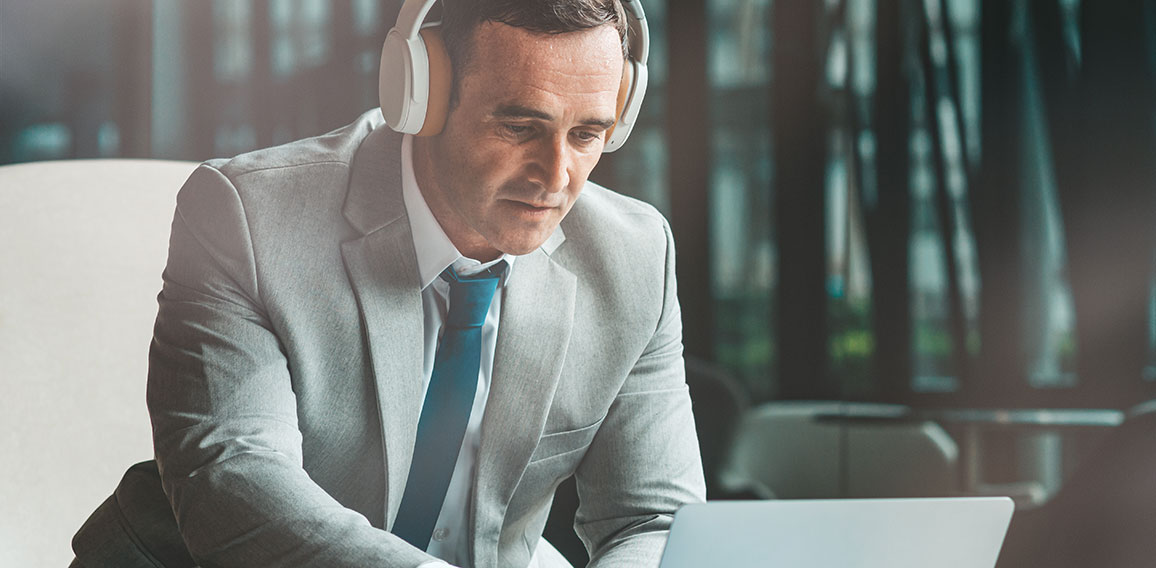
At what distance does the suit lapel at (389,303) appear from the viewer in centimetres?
117

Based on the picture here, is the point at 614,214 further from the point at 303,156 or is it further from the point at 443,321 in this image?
the point at 303,156

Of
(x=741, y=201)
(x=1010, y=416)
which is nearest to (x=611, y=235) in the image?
(x=741, y=201)

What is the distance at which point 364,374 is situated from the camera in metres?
1.18

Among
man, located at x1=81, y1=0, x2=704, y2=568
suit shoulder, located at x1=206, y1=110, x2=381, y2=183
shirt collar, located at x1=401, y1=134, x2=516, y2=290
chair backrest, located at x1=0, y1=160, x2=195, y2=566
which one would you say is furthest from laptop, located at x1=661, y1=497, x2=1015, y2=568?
chair backrest, located at x1=0, y1=160, x2=195, y2=566

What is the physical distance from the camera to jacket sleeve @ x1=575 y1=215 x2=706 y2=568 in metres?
1.31

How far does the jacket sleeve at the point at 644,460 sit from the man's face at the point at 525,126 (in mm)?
305

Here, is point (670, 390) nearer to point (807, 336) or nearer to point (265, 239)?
point (265, 239)

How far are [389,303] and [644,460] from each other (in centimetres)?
41

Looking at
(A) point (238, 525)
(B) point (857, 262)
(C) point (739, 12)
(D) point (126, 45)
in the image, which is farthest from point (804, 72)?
(A) point (238, 525)

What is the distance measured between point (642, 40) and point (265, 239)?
52cm

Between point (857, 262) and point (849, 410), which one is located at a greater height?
point (857, 262)

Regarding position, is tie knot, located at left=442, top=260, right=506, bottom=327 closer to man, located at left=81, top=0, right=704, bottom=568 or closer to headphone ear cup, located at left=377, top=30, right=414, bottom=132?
man, located at left=81, top=0, right=704, bottom=568

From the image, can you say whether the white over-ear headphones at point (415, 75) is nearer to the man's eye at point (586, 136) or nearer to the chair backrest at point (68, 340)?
the man's eye at point (586, 136)

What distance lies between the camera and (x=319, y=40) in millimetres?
2504
